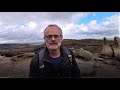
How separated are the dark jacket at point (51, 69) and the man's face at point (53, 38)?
0.29ft

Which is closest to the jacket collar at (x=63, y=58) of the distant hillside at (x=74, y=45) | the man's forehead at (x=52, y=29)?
the distant hillside at (x=74, y=45)

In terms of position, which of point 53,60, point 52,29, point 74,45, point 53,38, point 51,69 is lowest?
point 51,69

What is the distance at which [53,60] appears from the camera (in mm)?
2662

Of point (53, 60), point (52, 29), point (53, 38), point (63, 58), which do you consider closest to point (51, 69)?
point (53, 60)

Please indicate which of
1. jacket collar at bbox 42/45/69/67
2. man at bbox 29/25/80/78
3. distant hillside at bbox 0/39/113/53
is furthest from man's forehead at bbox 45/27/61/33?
jacket collar at bbox 42/45/69/67

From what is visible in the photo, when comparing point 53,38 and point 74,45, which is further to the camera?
point 74,45

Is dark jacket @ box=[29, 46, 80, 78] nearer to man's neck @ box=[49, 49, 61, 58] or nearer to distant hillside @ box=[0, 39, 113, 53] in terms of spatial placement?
man's neck @ box=[49, 49, 61, 58]

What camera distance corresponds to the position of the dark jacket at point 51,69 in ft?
8.64

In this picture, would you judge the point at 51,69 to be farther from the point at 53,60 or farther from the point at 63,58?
the point at 63,58

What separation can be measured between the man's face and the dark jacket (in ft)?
0.29

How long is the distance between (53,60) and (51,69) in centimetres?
13

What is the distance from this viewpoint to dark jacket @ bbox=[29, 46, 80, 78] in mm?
2635

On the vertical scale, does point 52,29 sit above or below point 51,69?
above
